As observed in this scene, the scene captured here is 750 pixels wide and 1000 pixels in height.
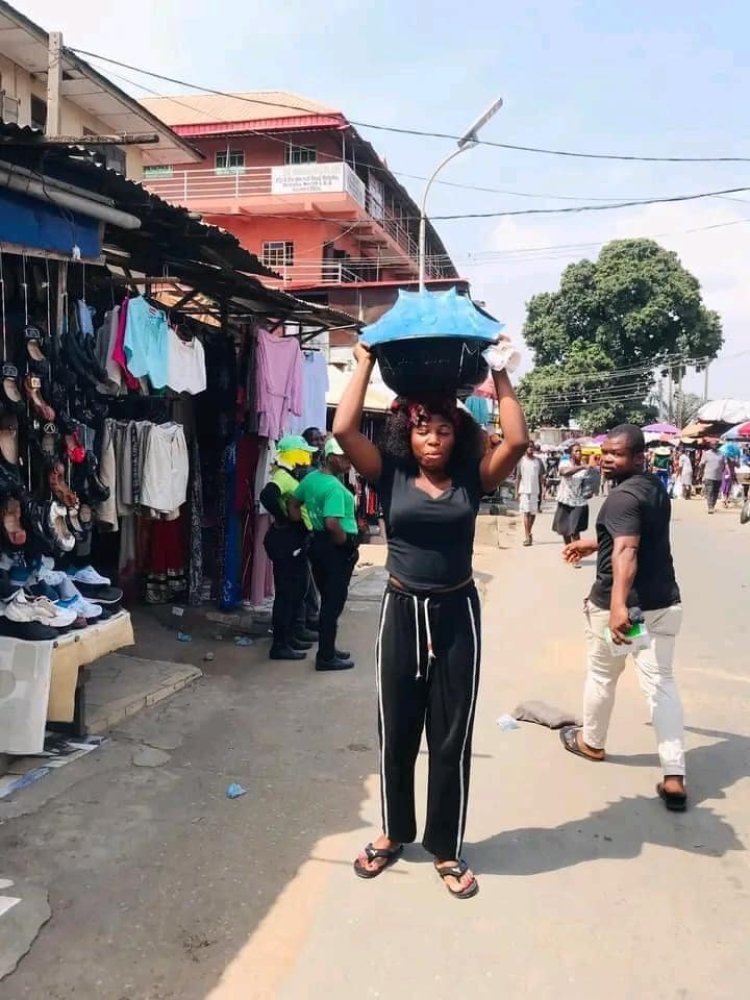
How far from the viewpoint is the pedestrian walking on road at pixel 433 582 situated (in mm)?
3105

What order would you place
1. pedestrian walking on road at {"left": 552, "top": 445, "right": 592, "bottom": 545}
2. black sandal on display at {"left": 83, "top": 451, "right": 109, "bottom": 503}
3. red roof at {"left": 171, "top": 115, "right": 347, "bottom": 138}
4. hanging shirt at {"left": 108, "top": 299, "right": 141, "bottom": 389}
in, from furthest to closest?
red roof at {"left": 171, "top": 115, "right": 347, "bottom": 138}
pedestrian walking on road at {"left": 552, "top": 445, "right": 592, "bottom": 545}
hanging shirt at {"left": 108, "top": 299, "right": 141, "bottom": 389}
black sandal on display at {"left": 83, "top": 451, "right": 109, "bottom": 503}

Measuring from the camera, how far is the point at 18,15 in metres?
10.7

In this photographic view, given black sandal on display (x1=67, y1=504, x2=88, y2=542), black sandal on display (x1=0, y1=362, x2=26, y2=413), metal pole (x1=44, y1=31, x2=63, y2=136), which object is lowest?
black sandal on display (x1=67, y1=504, x2=88, y2=542)

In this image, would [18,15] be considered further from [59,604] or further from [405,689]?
[405,689]

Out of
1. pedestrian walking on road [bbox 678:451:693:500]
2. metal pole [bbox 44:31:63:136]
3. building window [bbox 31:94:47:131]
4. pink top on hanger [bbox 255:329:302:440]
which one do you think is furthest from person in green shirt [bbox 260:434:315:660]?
pedestrian walking on road [bbox 678:451:693:500]

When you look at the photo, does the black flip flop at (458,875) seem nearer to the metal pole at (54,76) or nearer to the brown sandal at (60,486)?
the brown sandal at (60,486)

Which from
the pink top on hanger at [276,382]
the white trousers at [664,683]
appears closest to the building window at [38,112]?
the pink top on hanger at [276,382]

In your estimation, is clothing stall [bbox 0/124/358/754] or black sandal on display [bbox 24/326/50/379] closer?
clothing stall [bbox 0/124/358/754]

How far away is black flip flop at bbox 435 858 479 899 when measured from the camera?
Result: 314cm

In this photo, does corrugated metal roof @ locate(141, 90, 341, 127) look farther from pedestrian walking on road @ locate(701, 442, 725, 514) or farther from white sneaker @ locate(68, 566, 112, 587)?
white sneaker @ locate(68, 566, 112, 587)

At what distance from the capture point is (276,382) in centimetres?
745

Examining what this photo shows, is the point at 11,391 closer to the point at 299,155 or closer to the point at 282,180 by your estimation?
the point at 282,180

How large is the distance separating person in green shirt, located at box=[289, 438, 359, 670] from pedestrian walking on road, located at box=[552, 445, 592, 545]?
5653 mm

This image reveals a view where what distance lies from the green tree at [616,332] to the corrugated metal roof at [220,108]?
1568 cm
